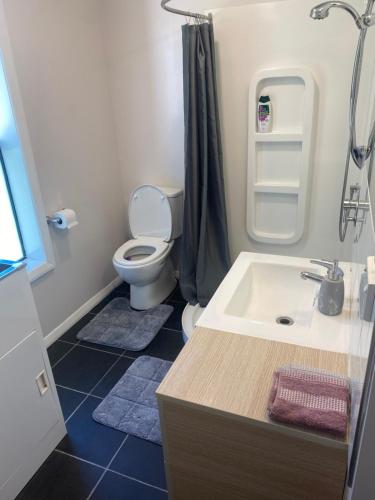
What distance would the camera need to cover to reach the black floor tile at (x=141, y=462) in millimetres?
1497

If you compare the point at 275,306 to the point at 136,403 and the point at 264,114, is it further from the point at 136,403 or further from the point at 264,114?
the point at 264,114

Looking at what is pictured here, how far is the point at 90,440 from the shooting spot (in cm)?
167

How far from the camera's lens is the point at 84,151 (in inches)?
97.7

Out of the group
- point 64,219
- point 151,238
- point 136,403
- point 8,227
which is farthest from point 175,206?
point 136,403

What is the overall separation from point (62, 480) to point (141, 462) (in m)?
0.33

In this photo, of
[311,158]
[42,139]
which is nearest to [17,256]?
[42,139]

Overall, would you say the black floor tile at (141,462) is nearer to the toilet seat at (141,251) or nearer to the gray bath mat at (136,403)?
the gray bath mat at (136,403)

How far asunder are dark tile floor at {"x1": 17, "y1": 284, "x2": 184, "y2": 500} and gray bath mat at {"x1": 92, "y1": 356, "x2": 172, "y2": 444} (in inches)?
1.4

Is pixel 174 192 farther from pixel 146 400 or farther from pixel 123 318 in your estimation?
pixel 146 400

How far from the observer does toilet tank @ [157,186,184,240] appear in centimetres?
259

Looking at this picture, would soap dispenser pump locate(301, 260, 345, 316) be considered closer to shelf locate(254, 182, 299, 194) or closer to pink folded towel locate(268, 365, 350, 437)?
pink folded towel locate(268, 365, 350, 437)

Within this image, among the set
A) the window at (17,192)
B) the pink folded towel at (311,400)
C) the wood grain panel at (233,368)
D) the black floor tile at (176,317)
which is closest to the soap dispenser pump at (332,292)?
the wood grain panel at (233,368)

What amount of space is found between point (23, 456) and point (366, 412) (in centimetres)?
140

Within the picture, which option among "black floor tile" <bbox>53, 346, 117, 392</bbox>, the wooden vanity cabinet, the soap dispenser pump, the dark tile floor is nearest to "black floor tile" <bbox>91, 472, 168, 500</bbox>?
the dark tile floor
